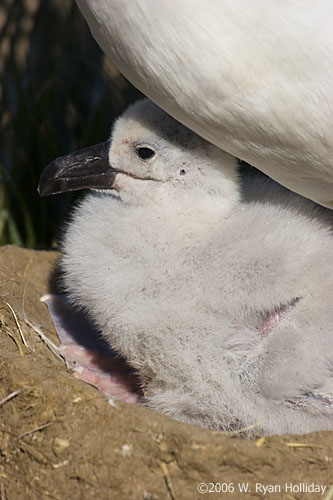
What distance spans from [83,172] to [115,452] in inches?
38.9

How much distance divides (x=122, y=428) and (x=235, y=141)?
0.86 meters

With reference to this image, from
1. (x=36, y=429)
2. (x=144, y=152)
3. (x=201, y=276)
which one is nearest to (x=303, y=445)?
(x=201, y=276)

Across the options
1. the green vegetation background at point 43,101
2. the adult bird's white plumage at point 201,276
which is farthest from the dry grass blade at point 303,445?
the green vegetation background at point 43,101

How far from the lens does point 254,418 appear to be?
7.82 feet

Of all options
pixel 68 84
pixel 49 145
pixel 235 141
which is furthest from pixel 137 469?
pixel 68 84

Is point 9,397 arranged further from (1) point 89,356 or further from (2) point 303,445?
(2) point 303,445

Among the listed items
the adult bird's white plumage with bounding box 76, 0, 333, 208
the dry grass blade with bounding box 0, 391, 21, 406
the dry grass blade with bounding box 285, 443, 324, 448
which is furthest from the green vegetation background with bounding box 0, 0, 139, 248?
the dry grass blade with bounding box 285, 443, 324, 448

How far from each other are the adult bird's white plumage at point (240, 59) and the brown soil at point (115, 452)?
0.82 meters

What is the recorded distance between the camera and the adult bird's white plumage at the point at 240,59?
2115 mm

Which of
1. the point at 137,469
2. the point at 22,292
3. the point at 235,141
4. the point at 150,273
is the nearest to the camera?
the point at 137,469

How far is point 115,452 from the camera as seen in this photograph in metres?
2.15

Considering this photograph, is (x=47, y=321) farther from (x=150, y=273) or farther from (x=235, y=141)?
(x=235, y=141)

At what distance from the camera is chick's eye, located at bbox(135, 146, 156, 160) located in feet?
8.79

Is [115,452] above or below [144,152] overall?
below
